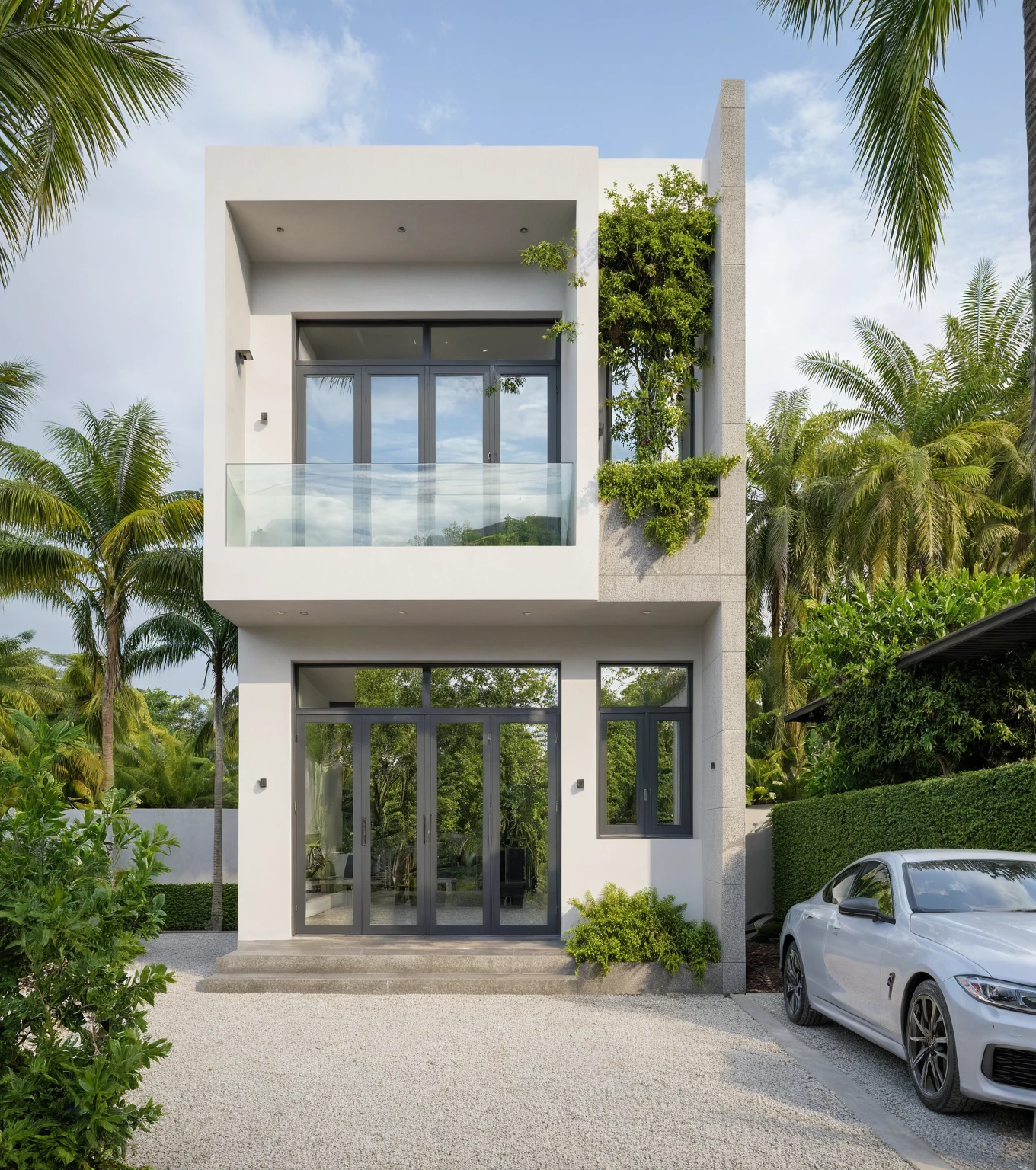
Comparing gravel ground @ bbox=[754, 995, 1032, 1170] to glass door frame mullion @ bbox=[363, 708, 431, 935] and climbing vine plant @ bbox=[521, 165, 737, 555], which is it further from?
glass door frame mullion @ bbox=[363, 708, 431, 935]

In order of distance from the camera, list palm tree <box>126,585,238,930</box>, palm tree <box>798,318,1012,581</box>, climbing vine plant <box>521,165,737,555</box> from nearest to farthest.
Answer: climbing vine plant <box>521,165,737,555</box>
palm tree <box>126,585,238,930</box>
palm tree <box>798,318,1012,581</box>

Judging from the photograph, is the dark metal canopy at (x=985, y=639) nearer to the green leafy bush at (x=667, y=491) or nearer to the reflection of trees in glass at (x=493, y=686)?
the green leafy bush at (x=667, y=491)

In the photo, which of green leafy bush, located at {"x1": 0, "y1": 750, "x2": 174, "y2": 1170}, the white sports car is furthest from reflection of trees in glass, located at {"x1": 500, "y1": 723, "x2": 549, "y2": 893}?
green leafy bush, located at {"x1": 0, "y1": 750, "x2": 174, "y2": 1170}

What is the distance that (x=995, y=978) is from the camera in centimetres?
577

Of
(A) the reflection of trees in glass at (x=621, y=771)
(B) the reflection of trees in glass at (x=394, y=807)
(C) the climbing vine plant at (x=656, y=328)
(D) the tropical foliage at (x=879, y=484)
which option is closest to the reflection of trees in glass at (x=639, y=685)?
(A) the reflection of trees in glass at (x=621, y=771)

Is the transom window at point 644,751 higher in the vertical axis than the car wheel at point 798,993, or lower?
higher

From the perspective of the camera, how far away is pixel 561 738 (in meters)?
13.2

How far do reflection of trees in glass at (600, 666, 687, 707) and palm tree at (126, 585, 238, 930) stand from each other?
6797 millimetres

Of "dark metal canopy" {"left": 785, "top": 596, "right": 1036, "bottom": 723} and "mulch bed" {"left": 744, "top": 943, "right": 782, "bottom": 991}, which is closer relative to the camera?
"dark metal canopy" {"left": 785, "top": 596, "right": 1036, "bottom": 723}

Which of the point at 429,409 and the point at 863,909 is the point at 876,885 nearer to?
the point at 863,909

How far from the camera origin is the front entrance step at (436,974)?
11.4 meters

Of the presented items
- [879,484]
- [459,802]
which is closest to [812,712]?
[459,802]

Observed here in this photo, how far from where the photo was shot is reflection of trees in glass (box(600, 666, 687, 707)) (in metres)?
13.5

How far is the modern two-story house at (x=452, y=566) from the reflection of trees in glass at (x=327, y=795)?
33mm
